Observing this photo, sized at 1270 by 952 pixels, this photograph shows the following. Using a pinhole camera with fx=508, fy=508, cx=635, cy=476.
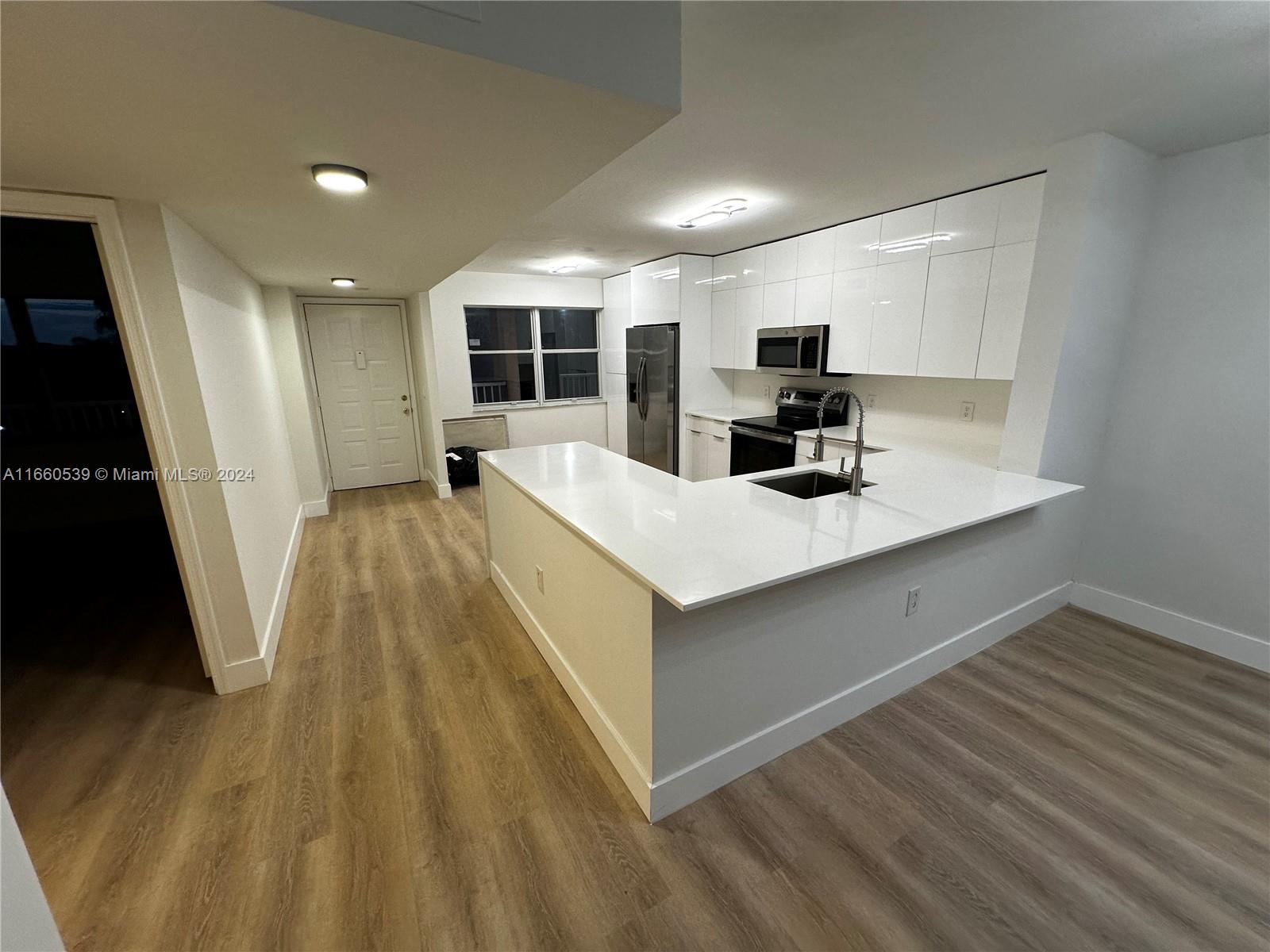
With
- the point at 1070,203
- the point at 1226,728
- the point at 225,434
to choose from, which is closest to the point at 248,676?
the point at 225,434

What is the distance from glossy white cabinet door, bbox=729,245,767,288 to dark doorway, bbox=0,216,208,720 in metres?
4.07

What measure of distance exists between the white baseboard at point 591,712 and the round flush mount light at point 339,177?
1980 mm

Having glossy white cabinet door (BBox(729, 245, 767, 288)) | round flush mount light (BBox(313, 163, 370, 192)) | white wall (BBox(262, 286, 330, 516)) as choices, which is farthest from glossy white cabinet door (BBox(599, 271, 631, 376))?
round flush mount light (BBox(313, 163, 370, 192))

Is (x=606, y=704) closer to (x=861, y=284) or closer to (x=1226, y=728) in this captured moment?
(x=1226, y=728)

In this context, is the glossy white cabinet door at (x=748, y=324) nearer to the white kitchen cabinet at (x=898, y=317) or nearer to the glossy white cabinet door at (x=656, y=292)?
the glossy white cabinet door at (x=656, y=292)

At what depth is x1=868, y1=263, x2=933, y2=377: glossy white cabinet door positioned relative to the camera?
315 cm

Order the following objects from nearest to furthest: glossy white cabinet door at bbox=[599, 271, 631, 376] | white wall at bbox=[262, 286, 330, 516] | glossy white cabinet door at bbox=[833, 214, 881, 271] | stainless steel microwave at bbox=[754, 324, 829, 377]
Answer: glossy white cabinet door at bbox=[833, 214, 881, 271], stainless steel microwave at bbox=[754, 324, 829, 377], white wall at bbox=[262, 286, 330, 516], glossy white cabinet door at bbox=[599, 271, 631, 376]

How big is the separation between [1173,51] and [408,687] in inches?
145

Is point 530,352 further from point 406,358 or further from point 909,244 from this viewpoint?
point 909,244

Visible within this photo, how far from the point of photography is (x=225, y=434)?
2.36 metres

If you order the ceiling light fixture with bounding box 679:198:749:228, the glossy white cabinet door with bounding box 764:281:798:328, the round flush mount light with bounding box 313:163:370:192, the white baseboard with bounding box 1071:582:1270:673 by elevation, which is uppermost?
the ceiling light fixture with bounding box 679:198:749:228

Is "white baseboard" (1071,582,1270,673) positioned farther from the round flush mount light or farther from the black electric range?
the round flush mount light

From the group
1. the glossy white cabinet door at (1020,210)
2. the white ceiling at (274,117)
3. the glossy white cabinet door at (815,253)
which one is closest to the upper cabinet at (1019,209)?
the glossy white cabinet door at (1020,210)

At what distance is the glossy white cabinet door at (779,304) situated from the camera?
13.2 ft
